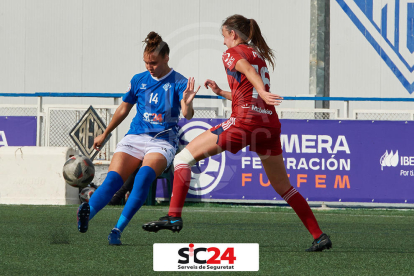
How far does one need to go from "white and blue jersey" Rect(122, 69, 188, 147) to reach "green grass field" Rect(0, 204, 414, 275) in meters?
1.08

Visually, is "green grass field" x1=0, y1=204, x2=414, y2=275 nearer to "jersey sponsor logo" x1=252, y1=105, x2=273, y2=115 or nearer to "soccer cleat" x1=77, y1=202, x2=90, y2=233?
"soccer cleat" x1=77, y1=202, x2=90, y2=233

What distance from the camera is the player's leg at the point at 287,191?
18.5ft

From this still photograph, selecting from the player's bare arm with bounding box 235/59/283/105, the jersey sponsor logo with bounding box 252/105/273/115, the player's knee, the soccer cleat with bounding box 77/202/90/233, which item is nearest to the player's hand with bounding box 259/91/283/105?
the player's bare arm with bounding box 235/59/283/105

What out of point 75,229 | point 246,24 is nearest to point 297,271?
point 246,24

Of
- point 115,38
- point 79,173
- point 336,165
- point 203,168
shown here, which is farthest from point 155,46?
point 115,38

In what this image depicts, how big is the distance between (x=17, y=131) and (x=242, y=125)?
7808 mm

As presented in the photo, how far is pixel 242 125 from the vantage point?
5422 millimetres

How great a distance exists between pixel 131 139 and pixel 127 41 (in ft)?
49.9

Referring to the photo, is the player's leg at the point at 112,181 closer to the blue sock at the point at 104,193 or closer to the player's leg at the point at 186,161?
the blue sock at the point at 104,193

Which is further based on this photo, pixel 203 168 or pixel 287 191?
pixel 203 168

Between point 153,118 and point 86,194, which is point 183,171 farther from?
point 86,194

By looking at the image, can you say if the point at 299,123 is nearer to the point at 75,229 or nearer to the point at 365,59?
the point at 75,229

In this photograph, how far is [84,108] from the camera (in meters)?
12.3

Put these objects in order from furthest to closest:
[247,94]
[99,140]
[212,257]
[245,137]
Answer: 1. [99,140]
2. [247,94]
3. [245,137]
4. [212,257]
